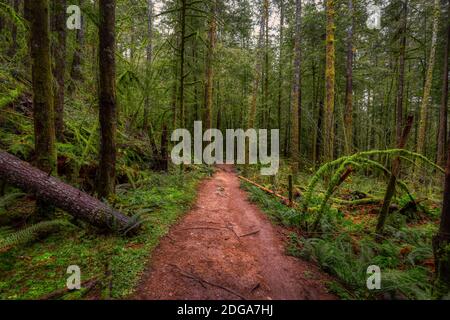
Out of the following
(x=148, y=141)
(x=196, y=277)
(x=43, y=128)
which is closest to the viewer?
(x=196, y=277)

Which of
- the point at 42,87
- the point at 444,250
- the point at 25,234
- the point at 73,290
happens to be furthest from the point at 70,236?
the point at 444,250

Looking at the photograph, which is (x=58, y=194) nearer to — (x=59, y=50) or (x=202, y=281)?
(x=202, y=281)

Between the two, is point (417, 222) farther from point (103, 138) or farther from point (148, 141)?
point (148, 141)

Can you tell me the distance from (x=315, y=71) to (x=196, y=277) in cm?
1860

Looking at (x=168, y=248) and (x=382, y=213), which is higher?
(x=382, y=213)

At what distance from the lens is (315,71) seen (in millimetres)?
17844

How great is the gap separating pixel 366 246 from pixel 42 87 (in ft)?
23.3

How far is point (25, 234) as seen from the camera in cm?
340

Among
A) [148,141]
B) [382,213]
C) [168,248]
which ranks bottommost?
[168,248]

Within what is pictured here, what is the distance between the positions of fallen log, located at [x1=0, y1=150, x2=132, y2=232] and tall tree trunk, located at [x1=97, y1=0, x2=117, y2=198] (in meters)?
0.85

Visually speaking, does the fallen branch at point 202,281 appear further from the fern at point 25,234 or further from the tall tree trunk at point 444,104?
the tall tree trunk at point 444,104

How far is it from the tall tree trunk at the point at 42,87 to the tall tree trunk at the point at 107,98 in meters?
0.86

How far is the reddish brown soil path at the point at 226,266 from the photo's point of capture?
303 cm
